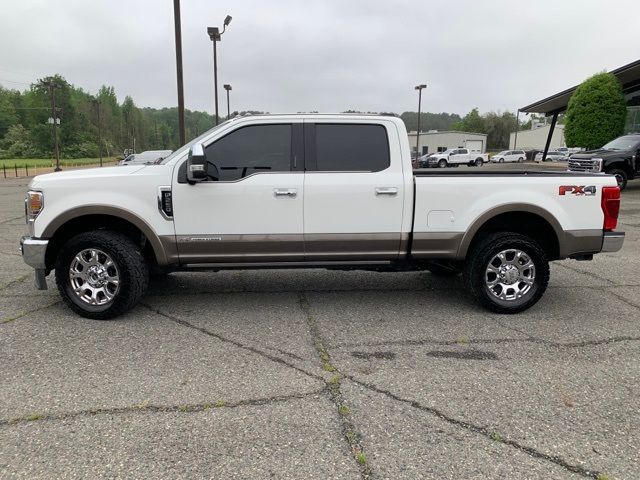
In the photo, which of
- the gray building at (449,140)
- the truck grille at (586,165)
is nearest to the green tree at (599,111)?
the truck grille at (586,165)

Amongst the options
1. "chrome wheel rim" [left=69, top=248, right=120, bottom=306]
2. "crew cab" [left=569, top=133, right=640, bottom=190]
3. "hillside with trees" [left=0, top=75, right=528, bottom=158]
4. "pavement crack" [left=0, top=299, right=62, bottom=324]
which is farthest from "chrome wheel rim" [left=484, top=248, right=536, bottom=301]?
"hillside with trees" [left=0, top=75, right=528, bottom=158]

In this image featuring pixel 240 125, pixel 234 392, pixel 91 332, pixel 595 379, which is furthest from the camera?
pixel 240 125

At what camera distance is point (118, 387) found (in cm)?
346

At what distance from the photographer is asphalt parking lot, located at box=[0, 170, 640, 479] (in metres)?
2.66

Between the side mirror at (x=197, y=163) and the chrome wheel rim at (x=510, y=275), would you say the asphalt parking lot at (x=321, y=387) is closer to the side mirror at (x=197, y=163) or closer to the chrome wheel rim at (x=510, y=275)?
the chrome wheel rim at (x=510, y=275)

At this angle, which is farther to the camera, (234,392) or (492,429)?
(234,392)

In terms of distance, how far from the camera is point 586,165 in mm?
15867

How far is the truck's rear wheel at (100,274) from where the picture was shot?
4699mm

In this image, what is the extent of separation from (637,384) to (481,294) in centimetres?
167

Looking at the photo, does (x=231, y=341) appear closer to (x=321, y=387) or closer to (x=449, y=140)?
(x=321, y=387)

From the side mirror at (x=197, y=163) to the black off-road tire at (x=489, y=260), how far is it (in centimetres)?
279

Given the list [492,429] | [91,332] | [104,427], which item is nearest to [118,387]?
[104,427]

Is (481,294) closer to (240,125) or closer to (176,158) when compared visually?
(240,125)

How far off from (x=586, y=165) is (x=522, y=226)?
41.4ft
